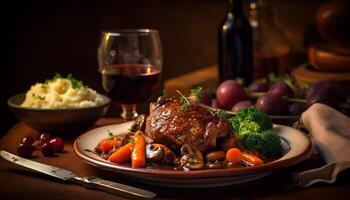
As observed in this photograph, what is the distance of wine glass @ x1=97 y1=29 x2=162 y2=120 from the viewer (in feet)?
7.75

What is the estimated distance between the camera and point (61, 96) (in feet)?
7.51

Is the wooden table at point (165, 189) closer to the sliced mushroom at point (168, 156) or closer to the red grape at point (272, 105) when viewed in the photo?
the sliced mushroom at point (168, 156)

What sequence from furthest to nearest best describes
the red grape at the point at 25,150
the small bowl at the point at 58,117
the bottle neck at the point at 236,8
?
the bottle neck at the point at 236,8 < the small bowl at the point at 58,117 < the red grape at the point at 25,150

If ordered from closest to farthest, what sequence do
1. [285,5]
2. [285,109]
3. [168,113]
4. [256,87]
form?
1. [168,113]
2. [285,109]
3. [256,87]
4. [285,5]

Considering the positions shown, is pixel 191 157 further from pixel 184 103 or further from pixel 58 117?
pixel 58 117

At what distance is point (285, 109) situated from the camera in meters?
2.38

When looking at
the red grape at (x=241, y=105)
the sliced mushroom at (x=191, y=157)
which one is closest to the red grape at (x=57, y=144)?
the sliced mushroom at (x=191, y=157)

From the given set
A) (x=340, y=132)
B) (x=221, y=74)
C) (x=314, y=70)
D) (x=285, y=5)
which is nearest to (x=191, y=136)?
(x=340, y=132)

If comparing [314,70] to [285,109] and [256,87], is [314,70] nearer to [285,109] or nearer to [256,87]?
[256,87]

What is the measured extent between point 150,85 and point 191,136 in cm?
75

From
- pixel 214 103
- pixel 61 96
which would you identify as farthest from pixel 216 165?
pixel 214 103

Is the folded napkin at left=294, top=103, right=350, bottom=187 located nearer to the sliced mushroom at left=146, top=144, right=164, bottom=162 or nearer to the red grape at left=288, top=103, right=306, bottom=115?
the red grape at left=288, top=103, right=306, bottom=115

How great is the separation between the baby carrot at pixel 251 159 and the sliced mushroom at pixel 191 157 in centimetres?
13

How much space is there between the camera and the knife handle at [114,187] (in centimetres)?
145
